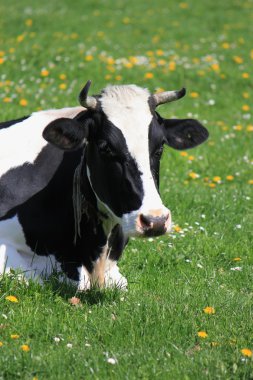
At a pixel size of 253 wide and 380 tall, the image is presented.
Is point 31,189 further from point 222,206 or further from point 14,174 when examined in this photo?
point 222,206

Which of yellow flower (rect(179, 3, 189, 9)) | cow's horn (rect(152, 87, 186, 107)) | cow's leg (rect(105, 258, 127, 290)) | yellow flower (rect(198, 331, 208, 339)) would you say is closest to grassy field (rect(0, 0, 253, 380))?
yellow flower (rect(198, 331, 208, 339))

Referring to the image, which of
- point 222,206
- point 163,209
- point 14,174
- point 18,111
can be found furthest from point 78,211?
point 18,111

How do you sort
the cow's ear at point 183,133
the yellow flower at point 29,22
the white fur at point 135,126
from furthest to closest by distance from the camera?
the yellow flower at point 29,22, the cow's ear at point 183,133, the white fur at point 135,126

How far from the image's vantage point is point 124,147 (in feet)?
17.4

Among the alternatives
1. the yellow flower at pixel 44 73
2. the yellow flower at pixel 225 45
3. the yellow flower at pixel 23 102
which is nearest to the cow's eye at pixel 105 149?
the yellow flower at pixel 23 102

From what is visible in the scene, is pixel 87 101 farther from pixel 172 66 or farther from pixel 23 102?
pixel 172 66

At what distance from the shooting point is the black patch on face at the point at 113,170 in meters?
5.25

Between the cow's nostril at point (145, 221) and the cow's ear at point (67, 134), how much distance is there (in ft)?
2.77

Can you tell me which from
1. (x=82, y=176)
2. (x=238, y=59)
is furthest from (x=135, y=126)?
(x=238, y=59)

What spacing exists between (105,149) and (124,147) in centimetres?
19

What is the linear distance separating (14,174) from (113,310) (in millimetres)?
1392

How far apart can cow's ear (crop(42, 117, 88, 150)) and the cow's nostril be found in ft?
2.77

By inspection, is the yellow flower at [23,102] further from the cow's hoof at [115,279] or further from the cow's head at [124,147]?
the cow's head at [124,147]

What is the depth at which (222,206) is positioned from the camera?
27.8 feet
